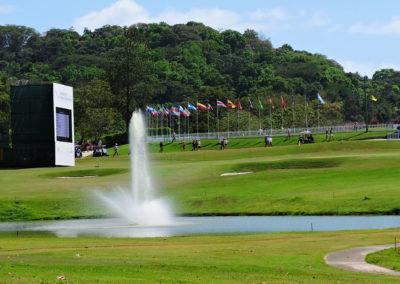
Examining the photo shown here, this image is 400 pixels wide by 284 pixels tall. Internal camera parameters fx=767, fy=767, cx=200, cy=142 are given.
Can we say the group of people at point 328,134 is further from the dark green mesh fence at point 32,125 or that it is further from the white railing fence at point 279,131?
the dark green mesh fence at point 32,125

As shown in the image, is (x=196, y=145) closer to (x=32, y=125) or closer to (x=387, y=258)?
(x=32, y=125)

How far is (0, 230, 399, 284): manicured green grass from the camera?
71.6 ft

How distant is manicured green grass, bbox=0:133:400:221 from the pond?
3.60m

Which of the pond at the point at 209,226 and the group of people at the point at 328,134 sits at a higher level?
the group of people at the point at 328,134

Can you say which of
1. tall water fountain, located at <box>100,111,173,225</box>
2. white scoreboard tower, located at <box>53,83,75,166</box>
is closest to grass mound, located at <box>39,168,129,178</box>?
white scoreboard tower, located at <box>53,83,75,166</box>

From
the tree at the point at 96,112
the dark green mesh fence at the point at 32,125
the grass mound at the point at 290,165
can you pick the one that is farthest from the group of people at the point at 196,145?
the tree at the point at 96,112

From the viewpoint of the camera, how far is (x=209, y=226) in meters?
44.9

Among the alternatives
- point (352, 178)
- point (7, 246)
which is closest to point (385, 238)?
point (7, 246)

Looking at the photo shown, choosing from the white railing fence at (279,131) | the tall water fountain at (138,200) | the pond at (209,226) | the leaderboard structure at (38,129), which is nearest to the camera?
the pond at (209,226)

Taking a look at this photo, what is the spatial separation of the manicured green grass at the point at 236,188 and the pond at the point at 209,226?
3600mm

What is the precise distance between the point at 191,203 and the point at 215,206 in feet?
8.45

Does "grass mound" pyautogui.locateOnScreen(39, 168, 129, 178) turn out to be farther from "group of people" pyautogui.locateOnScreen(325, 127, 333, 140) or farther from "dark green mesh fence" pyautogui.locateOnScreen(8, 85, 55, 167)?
"group of people" pyautogui.locateOnScreen(325, 127, 333, 140)

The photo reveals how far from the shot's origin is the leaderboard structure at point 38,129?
98.2m

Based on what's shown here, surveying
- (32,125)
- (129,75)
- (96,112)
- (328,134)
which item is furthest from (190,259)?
(129,75)
